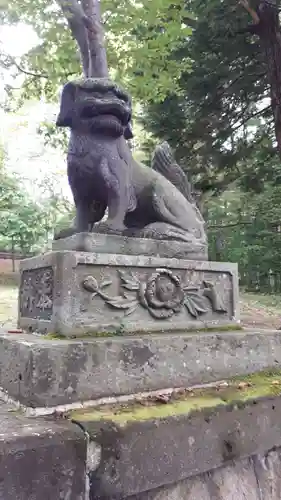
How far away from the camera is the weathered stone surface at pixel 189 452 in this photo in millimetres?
1463

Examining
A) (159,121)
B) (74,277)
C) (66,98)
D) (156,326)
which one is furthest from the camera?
(159,121)

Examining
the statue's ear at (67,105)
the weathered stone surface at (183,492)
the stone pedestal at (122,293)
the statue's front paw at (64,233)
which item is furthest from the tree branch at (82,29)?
the weathered stone surface at (183,492)

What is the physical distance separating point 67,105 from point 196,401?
157 centimetres

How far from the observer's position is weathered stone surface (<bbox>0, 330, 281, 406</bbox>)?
60.8 inches

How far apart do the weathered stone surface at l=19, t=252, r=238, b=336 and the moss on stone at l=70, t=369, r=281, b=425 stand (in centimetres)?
32

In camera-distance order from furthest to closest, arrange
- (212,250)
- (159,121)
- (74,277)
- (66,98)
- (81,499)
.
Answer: (212,250) → (159,121) → (66,98) → (74,277) → (81,499)

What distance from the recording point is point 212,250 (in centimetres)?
1440

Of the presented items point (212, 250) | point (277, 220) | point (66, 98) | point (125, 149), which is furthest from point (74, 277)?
point (212, 250)

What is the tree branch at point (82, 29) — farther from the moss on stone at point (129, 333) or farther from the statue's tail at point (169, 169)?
the moss on stone at point (129, 333)

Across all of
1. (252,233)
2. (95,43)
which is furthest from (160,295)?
(252,233)

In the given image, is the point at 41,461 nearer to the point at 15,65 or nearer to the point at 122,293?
the point at 122,293

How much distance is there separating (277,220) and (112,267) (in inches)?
329

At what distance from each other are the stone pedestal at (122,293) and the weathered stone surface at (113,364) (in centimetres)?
12

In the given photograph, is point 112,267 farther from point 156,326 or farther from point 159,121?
point 159,121
